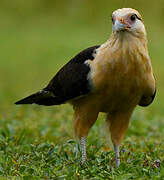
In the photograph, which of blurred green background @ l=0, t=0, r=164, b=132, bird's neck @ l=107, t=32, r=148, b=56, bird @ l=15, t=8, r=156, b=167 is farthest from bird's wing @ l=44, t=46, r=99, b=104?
blurred green background @ l=0, t=0, r=164, b=132

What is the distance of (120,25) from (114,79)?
0.62 meters

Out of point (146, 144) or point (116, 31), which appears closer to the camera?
point (116, 31)

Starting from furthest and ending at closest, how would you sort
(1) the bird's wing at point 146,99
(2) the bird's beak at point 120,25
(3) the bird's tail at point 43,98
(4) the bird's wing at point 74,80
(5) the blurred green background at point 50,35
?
1. (5) the blurred green background at point 50,35
2. (3) the bird's tail at point 43,98
3. (1) the bird's wing at point 146,99
4. (4) the bird's wing at point 74,80
5. (2) the bird's beak at point 120,25

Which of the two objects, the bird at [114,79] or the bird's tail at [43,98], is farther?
the bird's tail at [43,98]

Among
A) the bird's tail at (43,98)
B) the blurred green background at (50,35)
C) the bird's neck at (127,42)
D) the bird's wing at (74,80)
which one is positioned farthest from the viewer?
the blurred green background at (50,35)

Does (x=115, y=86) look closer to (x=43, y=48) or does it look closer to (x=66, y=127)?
(x=66, y=127)

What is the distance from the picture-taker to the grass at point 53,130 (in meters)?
5.30

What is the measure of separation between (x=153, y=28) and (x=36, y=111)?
10.3 metres

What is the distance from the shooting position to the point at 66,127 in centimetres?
812

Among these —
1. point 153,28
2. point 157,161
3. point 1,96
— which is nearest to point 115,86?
point 157,161

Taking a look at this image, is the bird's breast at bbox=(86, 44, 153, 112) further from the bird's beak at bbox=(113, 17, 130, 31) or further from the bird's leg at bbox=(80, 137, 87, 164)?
the bird's leg at bbox=(80, 137, 87, 164)

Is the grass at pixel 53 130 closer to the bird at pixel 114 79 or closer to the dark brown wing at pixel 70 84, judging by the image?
the bird at pixel 114 79

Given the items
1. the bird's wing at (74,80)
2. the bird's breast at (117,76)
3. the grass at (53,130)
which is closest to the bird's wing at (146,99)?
the bird's breast at (117,76)

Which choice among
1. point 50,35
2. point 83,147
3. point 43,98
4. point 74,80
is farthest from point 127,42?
point 50,35
